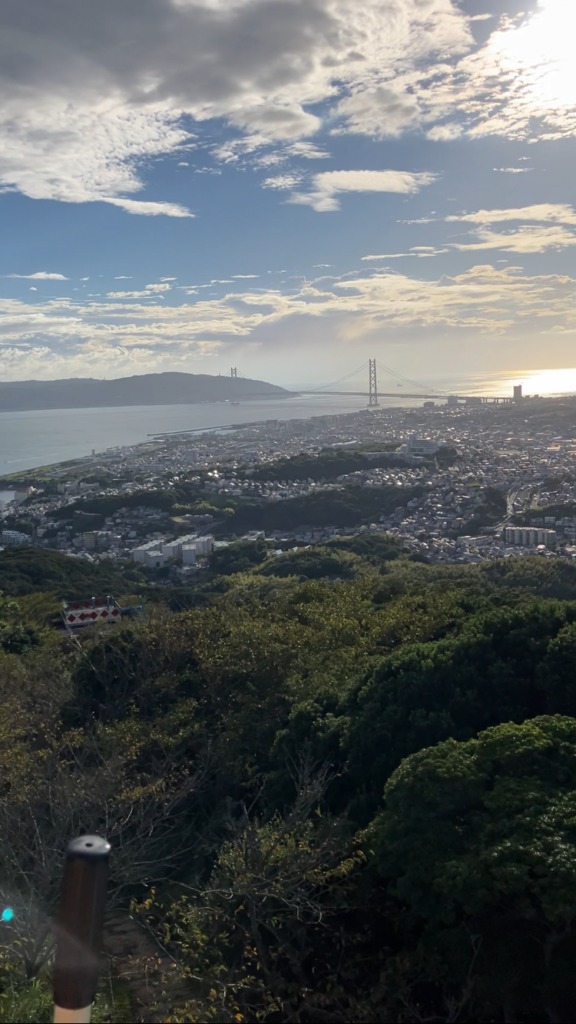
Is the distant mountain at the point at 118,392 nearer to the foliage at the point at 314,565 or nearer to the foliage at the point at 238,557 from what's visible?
the foliage at the point at 238,557

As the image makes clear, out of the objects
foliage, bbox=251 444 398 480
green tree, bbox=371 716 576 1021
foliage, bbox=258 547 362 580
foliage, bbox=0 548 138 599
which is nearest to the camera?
green tree, bbox=371 716 576 1021

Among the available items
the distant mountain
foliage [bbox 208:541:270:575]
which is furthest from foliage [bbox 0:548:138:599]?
the distant mountain

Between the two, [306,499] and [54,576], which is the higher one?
[306,499]

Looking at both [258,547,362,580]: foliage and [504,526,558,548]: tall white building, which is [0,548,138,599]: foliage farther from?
[504,526,558,548]: tall white building

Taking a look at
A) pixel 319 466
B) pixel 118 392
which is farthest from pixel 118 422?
pixel 319 466

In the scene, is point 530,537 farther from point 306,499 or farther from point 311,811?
point 311,811

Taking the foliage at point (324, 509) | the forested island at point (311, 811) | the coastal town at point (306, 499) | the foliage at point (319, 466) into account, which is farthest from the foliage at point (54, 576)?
the foliage at point (319, 466)
